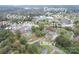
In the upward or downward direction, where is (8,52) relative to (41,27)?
downward

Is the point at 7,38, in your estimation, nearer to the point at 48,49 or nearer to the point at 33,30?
the point at 33,30

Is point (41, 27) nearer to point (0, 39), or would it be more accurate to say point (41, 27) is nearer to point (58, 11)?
point (58, 11)

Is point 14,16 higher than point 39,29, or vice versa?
point 14,16
